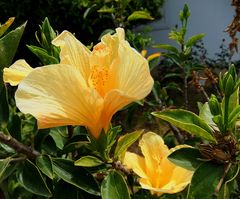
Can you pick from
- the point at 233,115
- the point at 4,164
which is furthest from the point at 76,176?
the point at 233,115

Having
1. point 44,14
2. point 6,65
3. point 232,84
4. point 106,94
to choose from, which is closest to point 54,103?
point 106,94

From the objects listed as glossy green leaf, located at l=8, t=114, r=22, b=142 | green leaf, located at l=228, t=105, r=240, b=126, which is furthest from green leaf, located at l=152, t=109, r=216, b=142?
glossy green leaf, located at l=8, t=114, r=22, b=142

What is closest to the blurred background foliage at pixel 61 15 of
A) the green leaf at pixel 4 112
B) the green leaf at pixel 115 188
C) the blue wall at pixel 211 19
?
the blue wall at pixel 211 19

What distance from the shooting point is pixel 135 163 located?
1179 millimetres

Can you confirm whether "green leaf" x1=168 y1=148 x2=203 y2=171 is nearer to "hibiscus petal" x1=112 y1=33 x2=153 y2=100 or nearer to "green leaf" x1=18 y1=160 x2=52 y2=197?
"hibiscus petal" x1=112 y1=33 x2=153 y2=100

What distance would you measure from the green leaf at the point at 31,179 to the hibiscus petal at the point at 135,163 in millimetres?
241

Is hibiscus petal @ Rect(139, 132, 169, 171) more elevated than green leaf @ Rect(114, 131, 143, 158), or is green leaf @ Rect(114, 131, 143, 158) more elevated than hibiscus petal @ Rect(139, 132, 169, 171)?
green leaf @ Rect(114, 131, 143, 158)

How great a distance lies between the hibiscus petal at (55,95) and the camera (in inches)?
32.9

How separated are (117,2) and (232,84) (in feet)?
4.62

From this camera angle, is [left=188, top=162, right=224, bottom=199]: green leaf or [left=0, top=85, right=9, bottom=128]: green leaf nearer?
[left=188, top=162, right=224, bottom=199]: green leaf

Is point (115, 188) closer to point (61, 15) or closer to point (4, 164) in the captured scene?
point (4, 164)

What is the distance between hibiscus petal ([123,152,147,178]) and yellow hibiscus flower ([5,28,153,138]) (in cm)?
26

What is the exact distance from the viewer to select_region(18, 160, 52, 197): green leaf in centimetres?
101

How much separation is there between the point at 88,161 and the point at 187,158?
0.21 m
